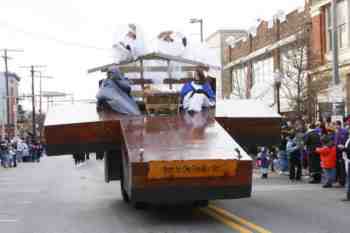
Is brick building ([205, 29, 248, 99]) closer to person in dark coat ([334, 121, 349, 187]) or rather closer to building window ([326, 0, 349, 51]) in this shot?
building window ([326, 0, 349, 51])

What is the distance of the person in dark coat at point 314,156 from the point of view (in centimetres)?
1978

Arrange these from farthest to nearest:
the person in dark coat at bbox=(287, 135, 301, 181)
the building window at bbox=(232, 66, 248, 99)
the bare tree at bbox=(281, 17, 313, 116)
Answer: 1. the building window at bbox=(232, 66, 248, 99)
2. the bare tree at bbox=(281, 17, 313, 116)
3. the person in dark coat at bbox=(287, 135, 301, 181)

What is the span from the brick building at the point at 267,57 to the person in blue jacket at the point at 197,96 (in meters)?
17.7

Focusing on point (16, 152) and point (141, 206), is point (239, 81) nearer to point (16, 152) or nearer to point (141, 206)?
point (16, 152)

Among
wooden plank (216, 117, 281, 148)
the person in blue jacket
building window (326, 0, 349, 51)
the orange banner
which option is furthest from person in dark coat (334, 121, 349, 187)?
building window (326, 0, 349, 51)

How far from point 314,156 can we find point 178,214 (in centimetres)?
820

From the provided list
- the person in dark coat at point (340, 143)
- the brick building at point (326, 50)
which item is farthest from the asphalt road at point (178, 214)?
the brick building at point (326, 50)

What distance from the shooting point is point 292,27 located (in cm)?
3919

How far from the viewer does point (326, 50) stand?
3322 centimetres

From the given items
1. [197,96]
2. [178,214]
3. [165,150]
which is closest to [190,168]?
[165,150]

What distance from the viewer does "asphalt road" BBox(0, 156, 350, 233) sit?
11.2 m

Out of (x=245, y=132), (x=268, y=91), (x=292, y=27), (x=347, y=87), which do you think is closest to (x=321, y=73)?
(x=347, y=87)

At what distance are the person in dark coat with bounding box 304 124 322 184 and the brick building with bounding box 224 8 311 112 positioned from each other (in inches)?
479

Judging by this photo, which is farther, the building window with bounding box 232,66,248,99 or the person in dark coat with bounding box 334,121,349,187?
the building window with bounding box 232,66,248,99
